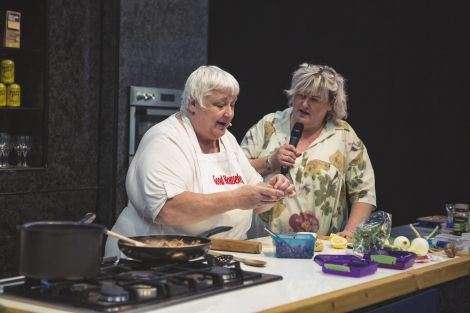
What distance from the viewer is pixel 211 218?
9.52 feet

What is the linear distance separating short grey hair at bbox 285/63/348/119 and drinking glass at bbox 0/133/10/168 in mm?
1736

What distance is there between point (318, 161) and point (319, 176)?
0.25ft

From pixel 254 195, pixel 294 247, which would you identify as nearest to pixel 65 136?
pixel 254 195

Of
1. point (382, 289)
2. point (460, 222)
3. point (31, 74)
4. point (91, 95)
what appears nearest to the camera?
point (382, 289)

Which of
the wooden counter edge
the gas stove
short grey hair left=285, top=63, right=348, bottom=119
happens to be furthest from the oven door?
the gas stove

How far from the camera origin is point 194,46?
208 inches

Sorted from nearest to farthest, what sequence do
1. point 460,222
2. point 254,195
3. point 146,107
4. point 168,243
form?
point 168,243 → point 254,195 → point 460,222 → point 146,107

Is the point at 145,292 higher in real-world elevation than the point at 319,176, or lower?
lower

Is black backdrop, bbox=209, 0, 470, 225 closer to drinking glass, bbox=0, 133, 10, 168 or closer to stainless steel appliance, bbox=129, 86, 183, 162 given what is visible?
stainless steel appliance, bbox=129, 86, 183, 162

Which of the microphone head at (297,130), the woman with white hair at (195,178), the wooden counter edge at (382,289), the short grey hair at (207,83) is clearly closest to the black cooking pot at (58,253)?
the wooden counter edge at (382,289)

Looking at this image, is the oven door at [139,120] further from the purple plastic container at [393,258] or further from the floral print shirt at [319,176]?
the purple plastic container at [393,258]

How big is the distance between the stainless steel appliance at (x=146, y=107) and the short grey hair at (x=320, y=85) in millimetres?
1443

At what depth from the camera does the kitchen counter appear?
187cm

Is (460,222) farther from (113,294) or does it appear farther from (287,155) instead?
(113,294)
